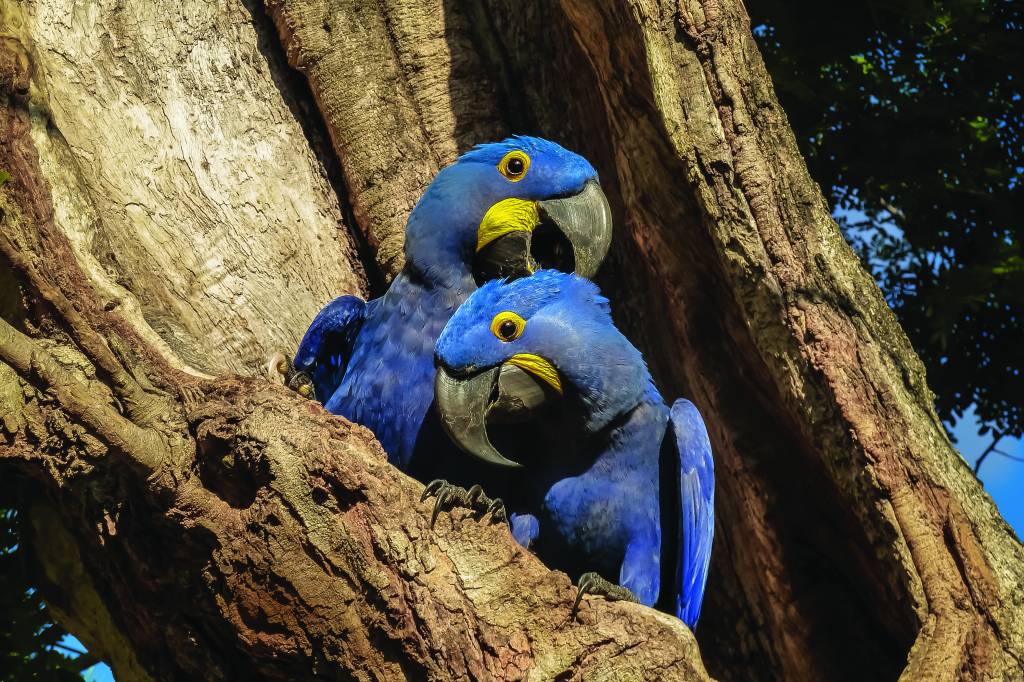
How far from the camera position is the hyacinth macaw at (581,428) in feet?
10.3

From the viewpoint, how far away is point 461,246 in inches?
143

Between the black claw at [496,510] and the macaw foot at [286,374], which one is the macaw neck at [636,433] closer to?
the black claw at [496,510]

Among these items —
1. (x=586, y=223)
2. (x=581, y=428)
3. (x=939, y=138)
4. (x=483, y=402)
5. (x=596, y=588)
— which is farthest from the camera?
(x=939, y=138)

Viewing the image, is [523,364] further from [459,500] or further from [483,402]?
[459,500]

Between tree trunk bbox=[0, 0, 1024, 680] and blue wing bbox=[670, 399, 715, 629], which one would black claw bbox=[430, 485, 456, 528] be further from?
blue wing bbox=[670, 399, 715, 629]

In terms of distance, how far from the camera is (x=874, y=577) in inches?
123

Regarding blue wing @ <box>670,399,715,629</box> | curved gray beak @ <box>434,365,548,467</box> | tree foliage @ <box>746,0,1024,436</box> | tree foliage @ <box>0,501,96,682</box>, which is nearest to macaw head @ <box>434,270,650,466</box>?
curved gray beak @ <box>434,365,548,467</box>

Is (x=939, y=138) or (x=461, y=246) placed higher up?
(x=939, y=138)

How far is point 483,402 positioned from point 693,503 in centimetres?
76

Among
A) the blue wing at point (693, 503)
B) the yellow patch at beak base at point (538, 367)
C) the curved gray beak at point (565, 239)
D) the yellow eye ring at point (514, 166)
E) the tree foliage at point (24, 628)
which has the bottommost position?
the tree foliage at point (24, 628)

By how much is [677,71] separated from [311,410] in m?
1.54

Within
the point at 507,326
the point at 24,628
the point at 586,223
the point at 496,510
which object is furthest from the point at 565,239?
the point at 24,628

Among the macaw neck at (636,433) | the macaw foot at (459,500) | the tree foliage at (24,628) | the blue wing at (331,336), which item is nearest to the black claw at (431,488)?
the macaw foot at (459,500)

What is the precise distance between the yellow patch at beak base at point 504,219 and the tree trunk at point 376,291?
14.4 inches
